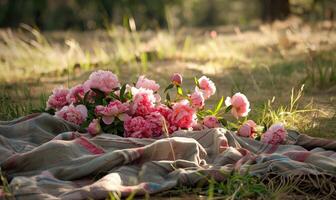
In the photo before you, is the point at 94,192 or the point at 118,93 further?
the point at 118,93

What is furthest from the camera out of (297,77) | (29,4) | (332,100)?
(29,4)

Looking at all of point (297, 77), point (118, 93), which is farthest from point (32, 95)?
point (297, 77)

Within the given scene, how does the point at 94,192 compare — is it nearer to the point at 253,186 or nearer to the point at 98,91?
the point at 253,186

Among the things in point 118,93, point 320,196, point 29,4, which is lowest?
point 320,196

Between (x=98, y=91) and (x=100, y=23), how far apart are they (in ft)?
48.3

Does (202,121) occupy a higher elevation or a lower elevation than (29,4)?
lower

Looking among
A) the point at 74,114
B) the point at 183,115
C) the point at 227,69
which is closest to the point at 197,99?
the point at 183,115

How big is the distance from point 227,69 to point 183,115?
11.2ft

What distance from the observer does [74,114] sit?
3.36 m

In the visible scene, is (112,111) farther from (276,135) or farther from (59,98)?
(276,135)

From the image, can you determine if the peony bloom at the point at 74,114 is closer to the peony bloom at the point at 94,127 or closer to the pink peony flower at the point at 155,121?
the peony bloom at the point at 94,127

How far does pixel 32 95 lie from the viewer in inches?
210

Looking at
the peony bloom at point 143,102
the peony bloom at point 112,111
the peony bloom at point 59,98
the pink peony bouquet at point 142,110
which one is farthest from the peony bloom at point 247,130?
the peony bloom at point 59,98

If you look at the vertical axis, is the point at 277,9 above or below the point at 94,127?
above
